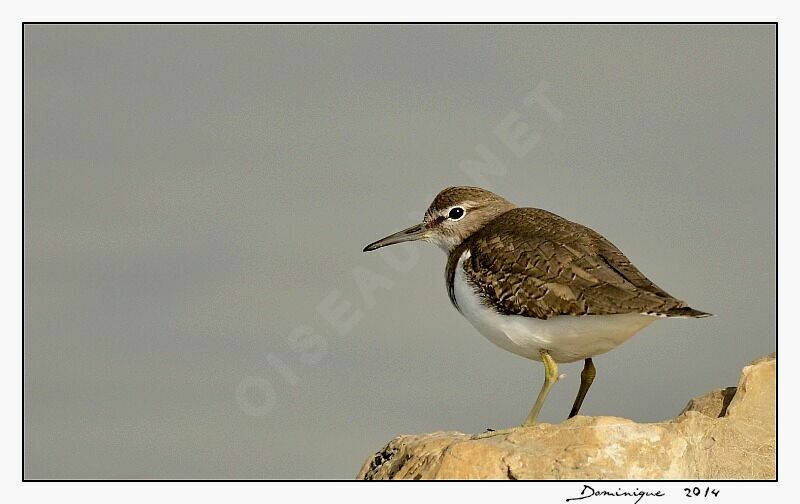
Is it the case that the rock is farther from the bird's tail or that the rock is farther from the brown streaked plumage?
the bird's tail

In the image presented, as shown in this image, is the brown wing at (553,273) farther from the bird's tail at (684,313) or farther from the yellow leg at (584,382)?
the yellow leg at (584,382)

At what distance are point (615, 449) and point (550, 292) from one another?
2.45 m

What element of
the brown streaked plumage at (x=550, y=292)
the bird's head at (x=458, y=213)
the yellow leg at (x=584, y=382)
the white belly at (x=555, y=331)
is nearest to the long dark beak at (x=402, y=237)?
the bird's head at (x=458, y=213)

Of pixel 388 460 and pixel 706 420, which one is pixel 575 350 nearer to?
pixel 706 420

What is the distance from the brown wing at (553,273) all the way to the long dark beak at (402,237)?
5.76 feet

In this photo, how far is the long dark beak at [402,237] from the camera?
1791cm

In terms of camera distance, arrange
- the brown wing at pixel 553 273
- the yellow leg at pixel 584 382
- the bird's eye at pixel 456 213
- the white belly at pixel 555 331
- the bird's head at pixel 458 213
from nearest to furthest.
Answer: the brown wing at pixel 553 273
the white belly at pixel 555 331
the yellow leg at pixel 584 382
the bird's head at pixel 458 213
the bird's eye at pixel 456 213

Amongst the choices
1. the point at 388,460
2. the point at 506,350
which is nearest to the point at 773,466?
the point at 506,350

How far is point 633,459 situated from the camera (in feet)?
42.4

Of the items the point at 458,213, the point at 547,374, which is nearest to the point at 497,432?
the point at 547,374

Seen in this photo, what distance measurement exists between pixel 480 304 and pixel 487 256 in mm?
747

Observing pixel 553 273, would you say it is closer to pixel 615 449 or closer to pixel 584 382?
pixel 584 382

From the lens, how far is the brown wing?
1397cm

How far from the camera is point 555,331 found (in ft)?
47.4
